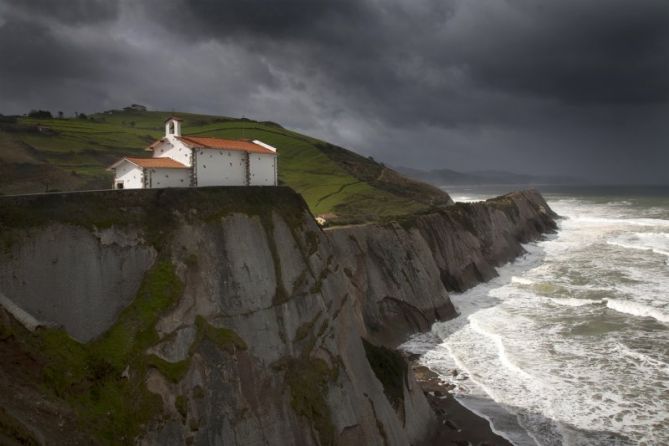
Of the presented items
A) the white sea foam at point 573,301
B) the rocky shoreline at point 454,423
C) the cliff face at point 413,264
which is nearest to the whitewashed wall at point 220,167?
the cliff face at point 413,264

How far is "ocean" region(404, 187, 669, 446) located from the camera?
24391 millimetres

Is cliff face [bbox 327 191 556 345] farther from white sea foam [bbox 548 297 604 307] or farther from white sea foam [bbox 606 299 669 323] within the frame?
white sea foam [bbox 606 299 669 323]

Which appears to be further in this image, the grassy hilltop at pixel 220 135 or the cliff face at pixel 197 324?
the grassy hilltop at pixel 220 135

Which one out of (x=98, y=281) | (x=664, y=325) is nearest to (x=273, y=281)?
(x=98, y=281)

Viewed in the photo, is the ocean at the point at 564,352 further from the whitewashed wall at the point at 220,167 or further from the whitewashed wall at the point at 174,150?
the whitewashed wall at the point at 174,150

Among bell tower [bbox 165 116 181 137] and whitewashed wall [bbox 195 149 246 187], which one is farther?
bell tower [bbox 165 116 181 137]

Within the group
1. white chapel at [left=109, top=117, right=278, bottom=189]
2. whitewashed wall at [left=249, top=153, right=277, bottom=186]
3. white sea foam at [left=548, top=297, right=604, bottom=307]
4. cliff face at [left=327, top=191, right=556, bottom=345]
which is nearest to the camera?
white chapel at [left=109, top=117, right=278, bottom=189]

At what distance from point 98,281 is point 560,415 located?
24.0m

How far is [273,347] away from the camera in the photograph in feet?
65.6

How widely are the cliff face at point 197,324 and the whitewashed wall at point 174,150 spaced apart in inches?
193

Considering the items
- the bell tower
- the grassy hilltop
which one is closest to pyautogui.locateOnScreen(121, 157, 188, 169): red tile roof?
the bell tower

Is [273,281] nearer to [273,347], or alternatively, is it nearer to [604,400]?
[273,347]

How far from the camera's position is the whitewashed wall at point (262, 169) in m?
29.2

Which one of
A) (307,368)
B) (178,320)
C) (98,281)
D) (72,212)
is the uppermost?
(72,212)
